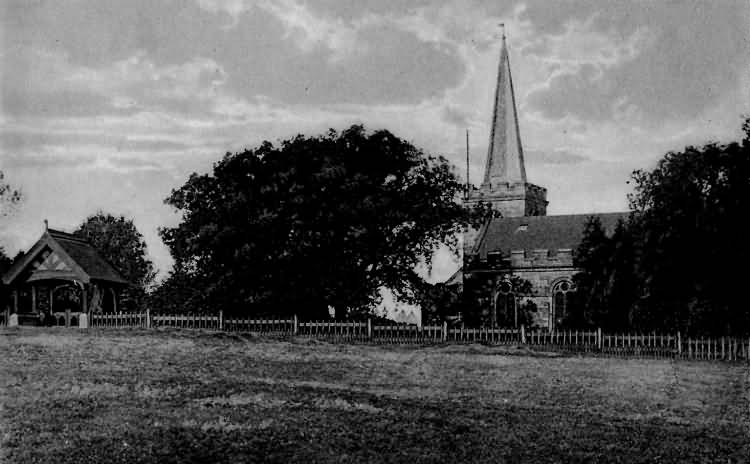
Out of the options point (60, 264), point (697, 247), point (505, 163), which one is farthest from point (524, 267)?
point (60, 264)

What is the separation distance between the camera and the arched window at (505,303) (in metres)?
53.8

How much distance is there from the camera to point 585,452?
44.2 feet

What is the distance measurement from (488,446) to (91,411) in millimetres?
6460

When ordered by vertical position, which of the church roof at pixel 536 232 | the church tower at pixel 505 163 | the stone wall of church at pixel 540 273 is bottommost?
the stone wall of church at pixel 540 273

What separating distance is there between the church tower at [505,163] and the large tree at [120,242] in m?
36.8

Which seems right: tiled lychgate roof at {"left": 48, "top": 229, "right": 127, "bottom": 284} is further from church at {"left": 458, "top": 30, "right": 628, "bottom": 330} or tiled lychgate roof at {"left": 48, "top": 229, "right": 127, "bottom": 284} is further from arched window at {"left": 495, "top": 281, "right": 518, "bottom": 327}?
arched window at {"left": 495, "top": 281, "right": 518, "bottom": 327}

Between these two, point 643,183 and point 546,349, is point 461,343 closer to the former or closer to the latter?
point 546,349

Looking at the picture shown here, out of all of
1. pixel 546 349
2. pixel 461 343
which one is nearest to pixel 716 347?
pixel 546 349

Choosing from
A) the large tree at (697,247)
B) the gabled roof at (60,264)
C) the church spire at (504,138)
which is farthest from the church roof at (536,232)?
the gabled roof at (60,264)

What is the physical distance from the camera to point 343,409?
15.9 m

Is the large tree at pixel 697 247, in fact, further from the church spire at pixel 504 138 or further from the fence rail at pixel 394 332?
the church spire at pixel 504 138

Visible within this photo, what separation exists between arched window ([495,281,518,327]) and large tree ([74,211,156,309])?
4310 centimetres

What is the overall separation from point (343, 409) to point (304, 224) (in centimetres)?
2434

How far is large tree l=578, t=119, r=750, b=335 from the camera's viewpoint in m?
30.7
